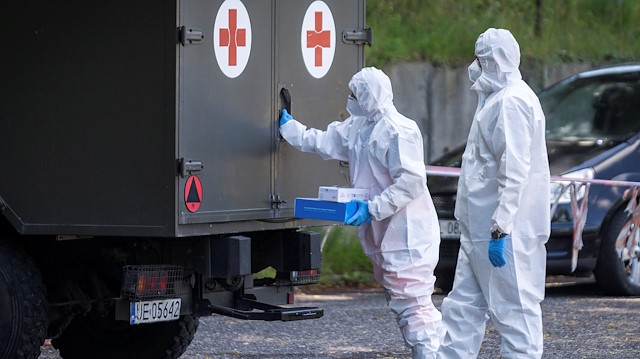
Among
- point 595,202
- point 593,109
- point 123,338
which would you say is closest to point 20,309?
point 123,338

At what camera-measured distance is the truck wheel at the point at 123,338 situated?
7.01 meters

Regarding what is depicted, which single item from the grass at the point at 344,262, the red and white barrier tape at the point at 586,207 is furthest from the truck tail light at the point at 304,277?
the grass at the point at 344,262

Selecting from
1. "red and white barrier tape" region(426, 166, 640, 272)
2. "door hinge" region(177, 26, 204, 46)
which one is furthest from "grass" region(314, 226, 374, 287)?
"door hinge" region(177, 26, 204, 46)

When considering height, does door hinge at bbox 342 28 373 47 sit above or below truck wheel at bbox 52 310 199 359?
above

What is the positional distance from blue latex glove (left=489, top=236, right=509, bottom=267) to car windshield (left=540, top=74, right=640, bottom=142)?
5.07 metres

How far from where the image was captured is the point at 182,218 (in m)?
5.86

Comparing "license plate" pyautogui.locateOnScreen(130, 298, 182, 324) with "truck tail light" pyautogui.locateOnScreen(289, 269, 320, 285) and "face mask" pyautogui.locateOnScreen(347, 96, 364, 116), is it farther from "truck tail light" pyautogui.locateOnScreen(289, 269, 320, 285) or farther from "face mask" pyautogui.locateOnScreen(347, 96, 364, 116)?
"face mask" pyautogui.locateOnScreen(347, 96, 364, 116)

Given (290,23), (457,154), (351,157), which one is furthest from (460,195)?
(457,154)

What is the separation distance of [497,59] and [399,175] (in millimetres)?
804

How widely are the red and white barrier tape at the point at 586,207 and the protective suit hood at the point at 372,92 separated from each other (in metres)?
2.59

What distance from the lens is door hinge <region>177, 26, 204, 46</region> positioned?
5844 millimetres

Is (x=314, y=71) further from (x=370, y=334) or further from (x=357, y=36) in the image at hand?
(x=370, y=334)

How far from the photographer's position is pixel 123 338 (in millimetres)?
7145

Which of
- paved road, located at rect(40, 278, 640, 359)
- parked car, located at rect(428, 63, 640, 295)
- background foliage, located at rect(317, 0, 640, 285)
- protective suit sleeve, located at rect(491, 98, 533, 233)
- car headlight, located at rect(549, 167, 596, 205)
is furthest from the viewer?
background foliage, located at rect(317, 0, 640, 285)
